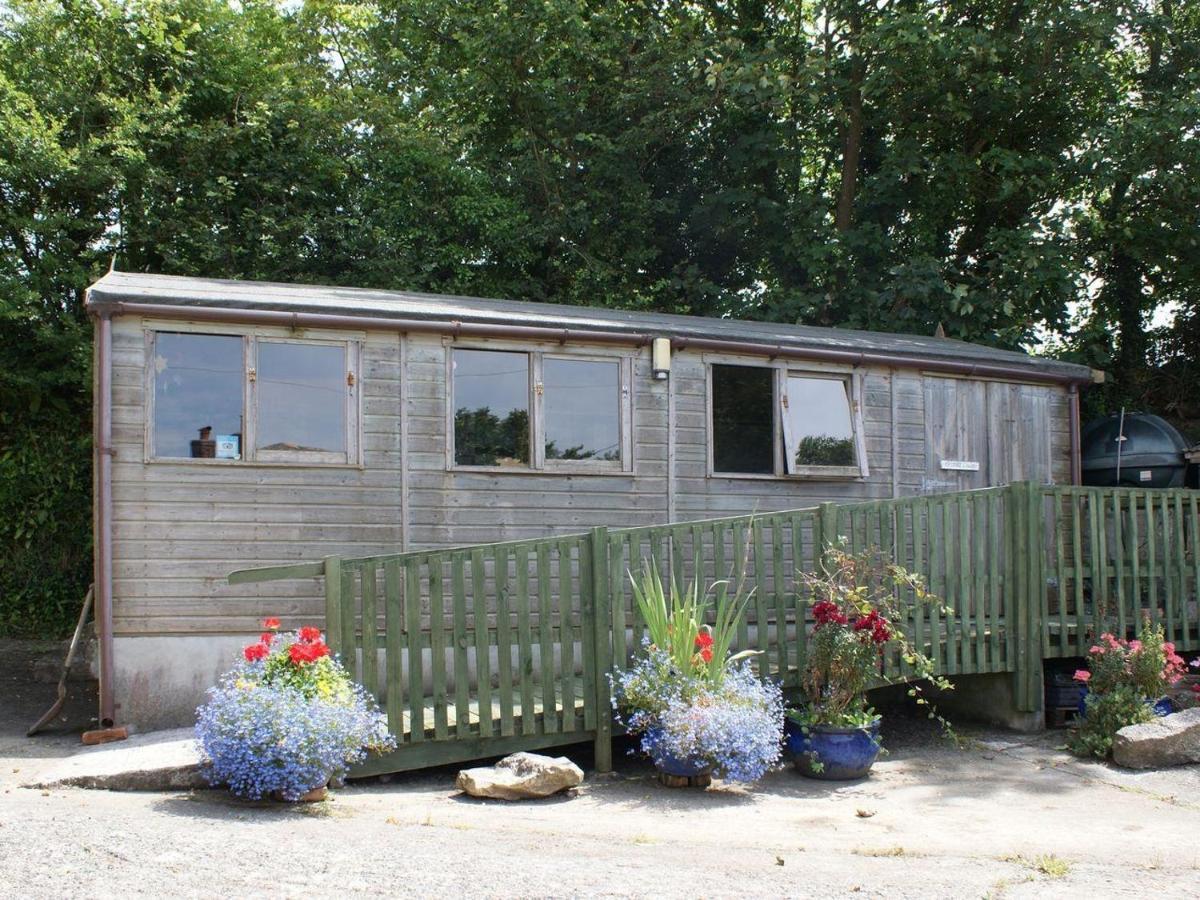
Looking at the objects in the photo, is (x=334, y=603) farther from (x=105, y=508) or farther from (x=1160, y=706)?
(x=1160, y=706)

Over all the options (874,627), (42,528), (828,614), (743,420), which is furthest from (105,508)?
(42,528)

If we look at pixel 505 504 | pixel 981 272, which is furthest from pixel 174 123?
pixel 981 272

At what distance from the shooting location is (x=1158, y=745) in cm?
776

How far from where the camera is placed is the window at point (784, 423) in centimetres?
1016

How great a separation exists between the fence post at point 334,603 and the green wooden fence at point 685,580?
0.01 metres

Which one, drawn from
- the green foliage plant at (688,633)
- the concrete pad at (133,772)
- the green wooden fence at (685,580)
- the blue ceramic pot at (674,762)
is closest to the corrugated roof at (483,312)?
the green wooden fence at (685,580)

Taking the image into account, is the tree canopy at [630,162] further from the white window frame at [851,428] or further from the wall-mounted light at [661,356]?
the wall-mounted light at [661,356]

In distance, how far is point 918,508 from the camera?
8.65m

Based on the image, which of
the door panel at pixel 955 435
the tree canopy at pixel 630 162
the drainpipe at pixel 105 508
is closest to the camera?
the drainpipe at pixel 105 508

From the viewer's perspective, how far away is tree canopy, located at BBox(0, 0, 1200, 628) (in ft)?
48.6

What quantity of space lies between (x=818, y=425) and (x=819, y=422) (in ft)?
0.10

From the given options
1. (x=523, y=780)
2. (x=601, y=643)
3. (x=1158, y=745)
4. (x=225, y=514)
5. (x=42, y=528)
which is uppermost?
(x=225, y=514)

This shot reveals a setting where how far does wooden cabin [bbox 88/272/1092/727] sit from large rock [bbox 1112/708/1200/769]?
3478mm

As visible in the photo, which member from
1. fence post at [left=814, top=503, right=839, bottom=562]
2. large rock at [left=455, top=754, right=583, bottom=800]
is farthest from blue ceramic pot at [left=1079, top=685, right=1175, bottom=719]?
large rock at [left=455, top=754, right=583, bottom=800]
